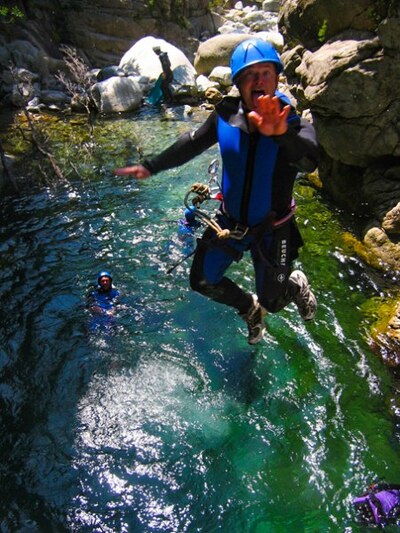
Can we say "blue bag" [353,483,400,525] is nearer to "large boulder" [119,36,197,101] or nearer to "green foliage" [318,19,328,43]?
"green foliage" [318,19,328,43]

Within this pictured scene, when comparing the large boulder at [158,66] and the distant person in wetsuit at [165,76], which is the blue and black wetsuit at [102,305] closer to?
the distant person in wetsuit at [165,76]

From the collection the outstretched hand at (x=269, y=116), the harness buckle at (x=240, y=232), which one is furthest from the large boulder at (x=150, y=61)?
the outstretched hand at (x=269, y=116)

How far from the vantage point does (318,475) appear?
4.11 metres

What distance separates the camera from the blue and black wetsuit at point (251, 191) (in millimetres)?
3691

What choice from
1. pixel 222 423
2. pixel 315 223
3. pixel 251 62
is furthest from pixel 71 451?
pixel 315 223

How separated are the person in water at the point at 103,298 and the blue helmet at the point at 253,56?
12.3ft

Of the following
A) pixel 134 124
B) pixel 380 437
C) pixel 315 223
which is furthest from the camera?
pixel 134 124

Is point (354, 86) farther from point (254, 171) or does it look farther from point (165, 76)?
point (165, 76)

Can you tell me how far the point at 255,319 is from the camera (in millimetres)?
5012

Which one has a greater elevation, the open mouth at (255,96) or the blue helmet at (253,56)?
the blue helmet at (253,56)

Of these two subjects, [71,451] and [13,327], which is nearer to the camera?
[71,451]

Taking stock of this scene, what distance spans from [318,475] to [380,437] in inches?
34.5

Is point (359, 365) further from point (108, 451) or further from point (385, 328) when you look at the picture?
point (108, 451)

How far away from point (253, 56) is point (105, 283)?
3975mm
